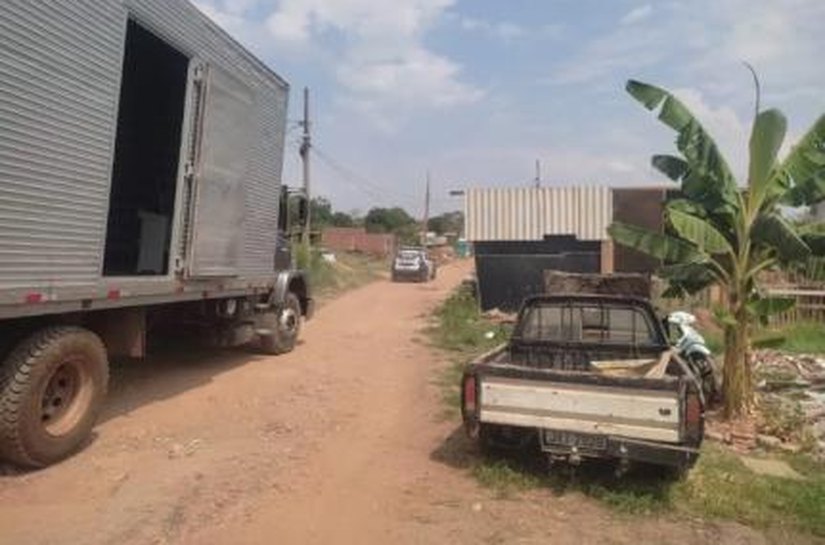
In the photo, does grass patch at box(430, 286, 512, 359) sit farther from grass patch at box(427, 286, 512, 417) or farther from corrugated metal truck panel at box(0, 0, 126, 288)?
corrugated metal truck panel at box(0, 0, 126, 288)

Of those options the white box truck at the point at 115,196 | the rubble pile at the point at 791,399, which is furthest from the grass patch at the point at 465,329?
the white box truck at the point at 115,196

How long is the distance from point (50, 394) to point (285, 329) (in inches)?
270

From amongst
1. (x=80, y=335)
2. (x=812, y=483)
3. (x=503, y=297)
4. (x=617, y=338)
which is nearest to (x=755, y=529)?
(x=812, y=483)

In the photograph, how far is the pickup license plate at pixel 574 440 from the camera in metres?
6.90

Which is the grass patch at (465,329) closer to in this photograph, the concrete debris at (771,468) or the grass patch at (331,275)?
the grass patch at (331,275)

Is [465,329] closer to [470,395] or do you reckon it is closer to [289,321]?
[289,321]

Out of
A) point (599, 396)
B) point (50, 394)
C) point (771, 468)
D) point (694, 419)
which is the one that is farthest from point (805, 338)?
point (50, 394)

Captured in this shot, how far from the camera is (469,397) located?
293 inches

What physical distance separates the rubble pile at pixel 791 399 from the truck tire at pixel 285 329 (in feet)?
24.0

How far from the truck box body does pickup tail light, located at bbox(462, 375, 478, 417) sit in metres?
3.40

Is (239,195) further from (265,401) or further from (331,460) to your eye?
(331,460)

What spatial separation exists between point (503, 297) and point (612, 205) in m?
3.77

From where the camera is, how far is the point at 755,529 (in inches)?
254

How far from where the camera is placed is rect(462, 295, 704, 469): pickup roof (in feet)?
22.0
